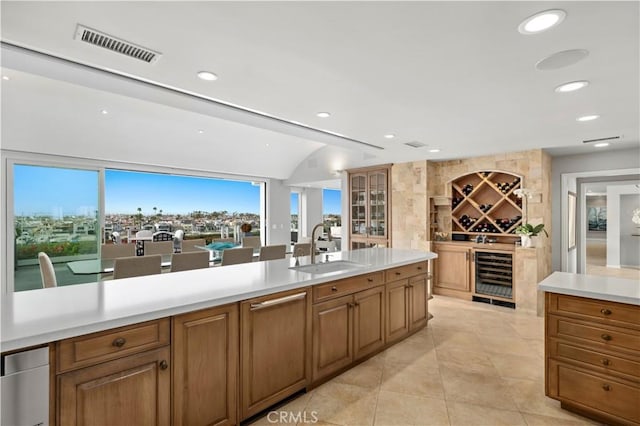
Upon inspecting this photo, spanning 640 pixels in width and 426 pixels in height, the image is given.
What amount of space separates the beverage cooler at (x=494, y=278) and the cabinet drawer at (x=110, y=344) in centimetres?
491

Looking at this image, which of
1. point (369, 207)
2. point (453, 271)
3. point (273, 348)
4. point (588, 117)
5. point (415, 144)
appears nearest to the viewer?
point (273, 348)

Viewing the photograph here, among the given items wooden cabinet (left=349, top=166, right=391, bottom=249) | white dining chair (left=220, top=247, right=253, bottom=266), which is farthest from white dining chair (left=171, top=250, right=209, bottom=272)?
wooden cabinet (left=349, top=166, right=391, bottom=249)

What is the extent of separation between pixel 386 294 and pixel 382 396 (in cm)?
98

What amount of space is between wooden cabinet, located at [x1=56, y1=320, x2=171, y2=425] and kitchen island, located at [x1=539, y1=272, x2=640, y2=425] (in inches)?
99.7

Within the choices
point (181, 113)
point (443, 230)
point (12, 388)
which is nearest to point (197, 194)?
point (181, 113)

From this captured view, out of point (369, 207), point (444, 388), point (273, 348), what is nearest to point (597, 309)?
point (444, 388)

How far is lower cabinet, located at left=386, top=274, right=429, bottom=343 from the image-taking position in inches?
128

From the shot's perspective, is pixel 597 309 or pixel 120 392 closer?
pixel 120 392

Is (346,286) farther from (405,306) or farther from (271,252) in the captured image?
(271,252)

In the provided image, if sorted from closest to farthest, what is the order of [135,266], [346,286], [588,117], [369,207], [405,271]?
[346,286] → [588,117] → [135,266] → [405,271] → [369,207]

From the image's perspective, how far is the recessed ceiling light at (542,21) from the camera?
1.52 meters

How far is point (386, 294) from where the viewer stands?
3.18 m

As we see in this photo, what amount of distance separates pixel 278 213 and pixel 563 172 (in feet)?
19.3

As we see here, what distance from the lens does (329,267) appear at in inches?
126
